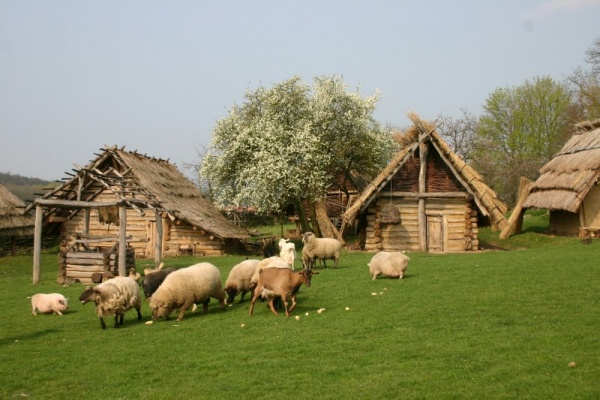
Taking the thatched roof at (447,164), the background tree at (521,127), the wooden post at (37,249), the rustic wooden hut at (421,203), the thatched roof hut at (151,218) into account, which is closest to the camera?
the wooden post at (37,249)

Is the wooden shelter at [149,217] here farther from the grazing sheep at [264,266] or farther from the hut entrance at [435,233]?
the grazing sheep at [264,266]

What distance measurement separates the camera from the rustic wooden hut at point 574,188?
28.9m

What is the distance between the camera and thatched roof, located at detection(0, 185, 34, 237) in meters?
34.4

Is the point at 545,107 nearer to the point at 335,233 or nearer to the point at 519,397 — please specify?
the point at 335,233

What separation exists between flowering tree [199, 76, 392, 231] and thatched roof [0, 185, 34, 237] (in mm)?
11171

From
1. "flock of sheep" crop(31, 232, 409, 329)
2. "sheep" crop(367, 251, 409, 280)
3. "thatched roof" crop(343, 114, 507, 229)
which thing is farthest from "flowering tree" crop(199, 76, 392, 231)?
"flock of sheep" crop(31, 232, 409, 329)

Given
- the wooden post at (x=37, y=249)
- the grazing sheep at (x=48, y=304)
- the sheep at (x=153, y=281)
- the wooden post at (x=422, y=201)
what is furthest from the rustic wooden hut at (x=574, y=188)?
the wooden post at (x=37, y=249)

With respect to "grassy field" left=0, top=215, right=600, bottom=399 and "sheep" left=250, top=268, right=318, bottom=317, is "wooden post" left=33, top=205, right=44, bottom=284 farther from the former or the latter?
"sheep" left=250, top=268, right=318, bottom=317

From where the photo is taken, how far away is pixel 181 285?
13961 millimetres

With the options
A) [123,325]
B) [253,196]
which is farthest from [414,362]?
[253,196]

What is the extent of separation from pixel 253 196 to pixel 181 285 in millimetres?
19166

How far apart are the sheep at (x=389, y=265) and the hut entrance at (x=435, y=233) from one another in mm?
12478

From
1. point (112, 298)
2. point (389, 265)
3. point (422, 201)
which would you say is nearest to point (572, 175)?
point (422, 201)

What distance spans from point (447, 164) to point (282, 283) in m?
18.4
